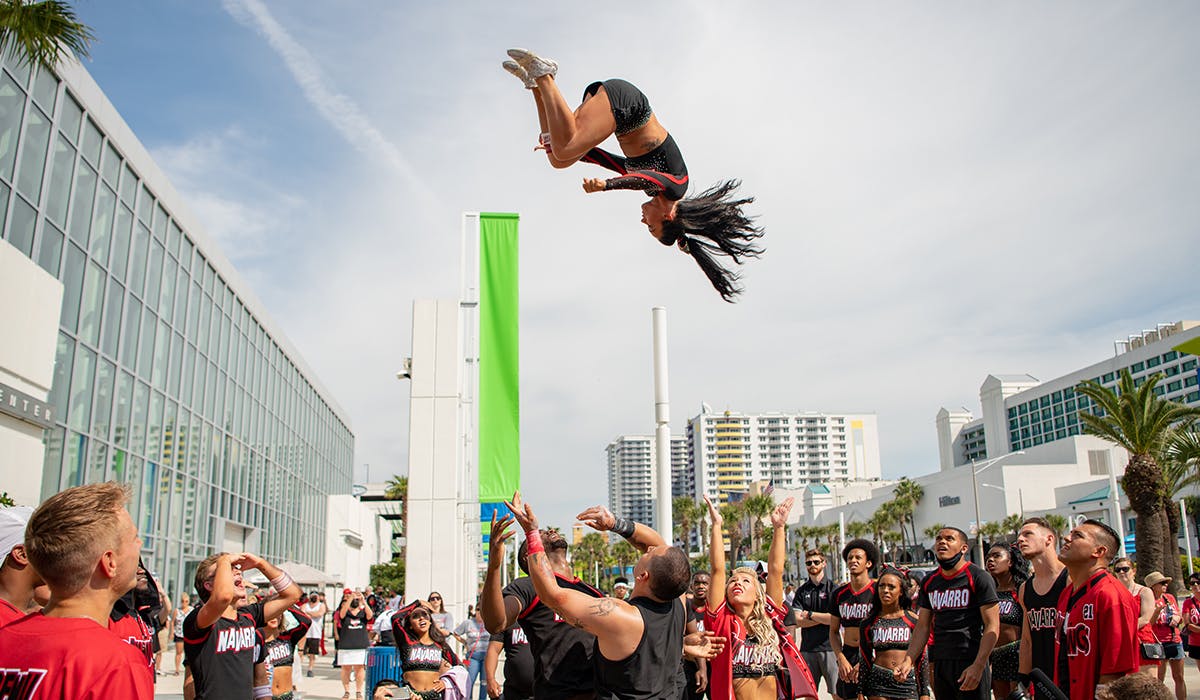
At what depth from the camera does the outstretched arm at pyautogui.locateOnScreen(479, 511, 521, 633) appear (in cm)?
480

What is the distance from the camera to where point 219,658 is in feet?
20.4

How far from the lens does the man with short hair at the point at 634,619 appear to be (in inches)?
164

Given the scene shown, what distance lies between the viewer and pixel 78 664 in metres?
2.40

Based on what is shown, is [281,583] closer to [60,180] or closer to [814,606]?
[814,606]

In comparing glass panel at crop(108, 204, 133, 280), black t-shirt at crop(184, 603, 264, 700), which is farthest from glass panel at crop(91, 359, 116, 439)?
black t-shirt at crop(184, 603, 264, 700)

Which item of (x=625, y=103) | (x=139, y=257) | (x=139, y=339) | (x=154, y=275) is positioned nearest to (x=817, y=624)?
(x=625, y=103)

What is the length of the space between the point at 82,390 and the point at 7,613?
18.7 m

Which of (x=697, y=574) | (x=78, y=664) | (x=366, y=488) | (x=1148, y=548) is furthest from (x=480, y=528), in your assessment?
(x=366, y=488)

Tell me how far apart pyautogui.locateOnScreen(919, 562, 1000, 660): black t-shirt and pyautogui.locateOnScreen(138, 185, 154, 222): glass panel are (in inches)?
860

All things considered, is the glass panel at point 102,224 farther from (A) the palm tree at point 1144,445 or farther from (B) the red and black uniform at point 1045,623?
(A) the palm tree at point 1144,445

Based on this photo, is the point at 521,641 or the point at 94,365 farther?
the point at 94,365

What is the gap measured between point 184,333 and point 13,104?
11.6m

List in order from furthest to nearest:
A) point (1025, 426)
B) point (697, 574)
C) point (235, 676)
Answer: point (1025, 426) < point (697, 574) < point (235, 676)

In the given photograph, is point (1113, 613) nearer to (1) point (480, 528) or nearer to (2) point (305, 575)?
(1) point (480, 528)
